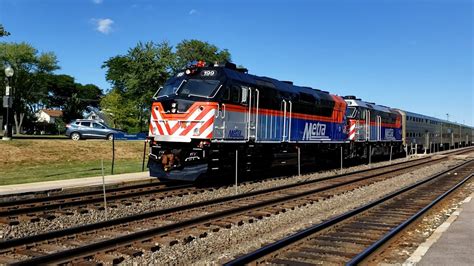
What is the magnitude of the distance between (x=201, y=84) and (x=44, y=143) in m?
15.0

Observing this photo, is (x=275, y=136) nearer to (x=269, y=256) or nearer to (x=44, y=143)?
(x=269, y=256)

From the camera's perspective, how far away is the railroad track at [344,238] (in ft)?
22.4

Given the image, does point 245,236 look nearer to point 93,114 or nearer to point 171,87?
point 171,87

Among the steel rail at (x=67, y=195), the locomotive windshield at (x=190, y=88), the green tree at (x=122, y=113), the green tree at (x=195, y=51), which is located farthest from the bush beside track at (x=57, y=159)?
the green tree at (x=195, y=51)

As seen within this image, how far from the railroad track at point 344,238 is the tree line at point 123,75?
48.5 metres

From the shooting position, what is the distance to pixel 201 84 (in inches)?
604

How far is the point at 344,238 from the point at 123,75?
60.1 meters

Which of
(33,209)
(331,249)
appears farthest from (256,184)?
(331,249)

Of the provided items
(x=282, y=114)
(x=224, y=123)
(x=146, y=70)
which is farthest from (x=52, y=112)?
(x=224, y=123)

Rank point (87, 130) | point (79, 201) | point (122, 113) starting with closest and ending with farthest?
point (79, 201), point (87, 130), point (122, 113)

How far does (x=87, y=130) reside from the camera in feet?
111

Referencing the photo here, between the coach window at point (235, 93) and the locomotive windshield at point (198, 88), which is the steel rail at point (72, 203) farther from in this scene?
the coach window at point (235, 93)

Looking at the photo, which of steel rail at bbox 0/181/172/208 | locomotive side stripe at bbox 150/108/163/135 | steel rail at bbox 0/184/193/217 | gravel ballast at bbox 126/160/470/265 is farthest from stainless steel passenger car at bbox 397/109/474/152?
steel rail at bbox 0/184/193/217

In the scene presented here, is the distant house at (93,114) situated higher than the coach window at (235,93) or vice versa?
the distant house at (93,114)
